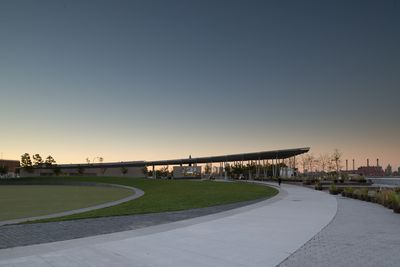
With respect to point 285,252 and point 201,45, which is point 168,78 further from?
point 285,252

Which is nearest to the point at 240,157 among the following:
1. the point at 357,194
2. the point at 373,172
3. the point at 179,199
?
the point at 373,172

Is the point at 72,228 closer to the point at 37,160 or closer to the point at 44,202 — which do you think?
the point at 44,202

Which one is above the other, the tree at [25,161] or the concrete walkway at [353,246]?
the tree at [25,161]

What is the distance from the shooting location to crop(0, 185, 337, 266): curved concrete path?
6836 mm

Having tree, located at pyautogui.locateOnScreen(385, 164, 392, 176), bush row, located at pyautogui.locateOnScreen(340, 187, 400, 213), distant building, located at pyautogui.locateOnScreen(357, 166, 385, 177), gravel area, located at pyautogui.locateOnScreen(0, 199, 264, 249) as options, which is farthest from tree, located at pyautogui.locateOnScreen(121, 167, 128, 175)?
gravel area, located at pyautogui.locateOnScreen(0, 199, 264, 249)

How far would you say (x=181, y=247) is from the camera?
8.10 metres

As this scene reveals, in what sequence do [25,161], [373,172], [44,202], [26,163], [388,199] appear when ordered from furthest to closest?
1. [25,161]
2. [26,163]
3. [373,172]
4. [44,202]
5. [388,199]

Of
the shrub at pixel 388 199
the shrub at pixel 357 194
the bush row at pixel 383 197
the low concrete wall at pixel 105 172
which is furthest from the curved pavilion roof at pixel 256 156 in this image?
the shrub at pixel 388 199

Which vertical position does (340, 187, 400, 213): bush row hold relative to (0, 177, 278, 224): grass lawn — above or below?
above

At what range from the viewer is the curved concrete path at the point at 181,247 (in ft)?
22.4

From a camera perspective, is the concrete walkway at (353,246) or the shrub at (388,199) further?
the shrub at (388,199)

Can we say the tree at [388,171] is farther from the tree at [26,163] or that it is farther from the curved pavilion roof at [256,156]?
the tree at [26,163]

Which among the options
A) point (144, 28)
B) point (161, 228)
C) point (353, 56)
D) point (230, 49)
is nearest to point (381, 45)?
point (353, 56)

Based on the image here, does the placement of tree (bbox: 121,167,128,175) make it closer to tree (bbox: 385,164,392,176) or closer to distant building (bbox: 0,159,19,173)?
distant building (bbox: 0,159,19,173)
